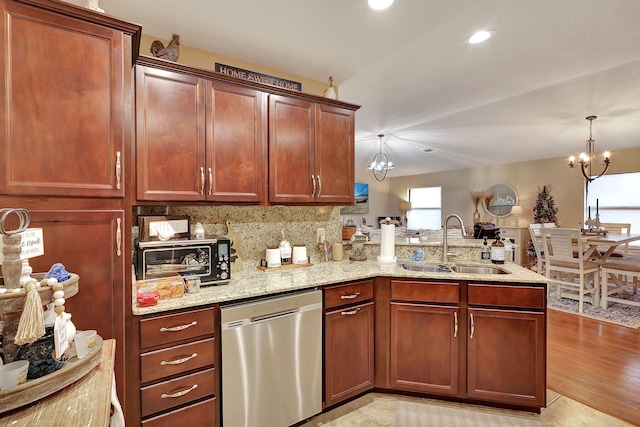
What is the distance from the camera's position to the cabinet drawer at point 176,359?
59.1 inches

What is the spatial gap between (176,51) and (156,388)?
197 centimetres

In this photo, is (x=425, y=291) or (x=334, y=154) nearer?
(x=425, y=291)

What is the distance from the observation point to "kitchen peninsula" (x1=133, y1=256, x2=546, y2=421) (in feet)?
6.74

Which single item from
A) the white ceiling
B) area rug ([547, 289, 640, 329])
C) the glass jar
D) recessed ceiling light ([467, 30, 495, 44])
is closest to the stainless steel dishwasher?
the glass jar

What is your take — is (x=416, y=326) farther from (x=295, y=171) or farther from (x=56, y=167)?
(x=56, y=167)

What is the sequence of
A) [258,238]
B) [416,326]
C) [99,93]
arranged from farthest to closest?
[258,238]
[416,326]
[99,93]

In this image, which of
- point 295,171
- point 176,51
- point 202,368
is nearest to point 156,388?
point 202,368

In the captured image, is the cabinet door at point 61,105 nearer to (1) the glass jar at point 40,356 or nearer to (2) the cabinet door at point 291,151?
(1) the glass jar at point 40,356

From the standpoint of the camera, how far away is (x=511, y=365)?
209 centimetres

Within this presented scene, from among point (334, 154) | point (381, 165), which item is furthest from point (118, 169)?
point (381, 165)

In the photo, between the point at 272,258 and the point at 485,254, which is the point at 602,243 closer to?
the point at 485,254

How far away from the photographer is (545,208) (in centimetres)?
660

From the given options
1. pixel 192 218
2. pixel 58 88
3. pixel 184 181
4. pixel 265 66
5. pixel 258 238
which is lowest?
pixel 258 238

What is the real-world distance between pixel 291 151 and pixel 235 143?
0.43 metres
